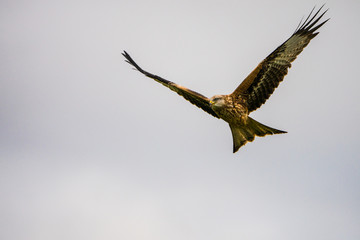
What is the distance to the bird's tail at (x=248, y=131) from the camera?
11.0 meters

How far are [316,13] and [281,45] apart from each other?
0.92m

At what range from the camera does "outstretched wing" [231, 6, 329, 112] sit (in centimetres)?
1081

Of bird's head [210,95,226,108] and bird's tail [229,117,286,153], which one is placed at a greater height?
bird's head [210,95,226,108]

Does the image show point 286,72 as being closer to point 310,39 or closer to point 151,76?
point 310,39

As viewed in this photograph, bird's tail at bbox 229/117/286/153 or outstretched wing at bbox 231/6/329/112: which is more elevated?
outstretched wing at bbox 231/6/329/112

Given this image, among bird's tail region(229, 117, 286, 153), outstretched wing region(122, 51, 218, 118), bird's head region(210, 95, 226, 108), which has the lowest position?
bird's tail region(229, 117, 286, 153)

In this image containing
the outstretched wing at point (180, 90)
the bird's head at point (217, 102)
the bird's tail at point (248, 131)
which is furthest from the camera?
the outstretched wing at point (180, 90)

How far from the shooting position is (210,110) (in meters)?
11.7

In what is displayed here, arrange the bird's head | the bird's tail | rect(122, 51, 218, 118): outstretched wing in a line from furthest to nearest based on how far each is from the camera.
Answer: rect(122, 51, 218, 118): outstretched wing < the bird's tail < the bird's head

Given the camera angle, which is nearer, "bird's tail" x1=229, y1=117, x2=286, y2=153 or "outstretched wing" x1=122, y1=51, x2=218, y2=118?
"bird's tail" x1=229, y1=117, x2=286, y2=153

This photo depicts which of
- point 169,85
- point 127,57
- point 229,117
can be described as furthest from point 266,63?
point 127,57

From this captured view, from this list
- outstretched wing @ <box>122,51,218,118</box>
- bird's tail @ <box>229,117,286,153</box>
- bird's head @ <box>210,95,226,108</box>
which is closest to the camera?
bird's head @ <box>210,95,226,108</box>

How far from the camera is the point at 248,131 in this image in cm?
1112

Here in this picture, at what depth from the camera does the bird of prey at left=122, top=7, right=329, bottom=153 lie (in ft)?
35.5
